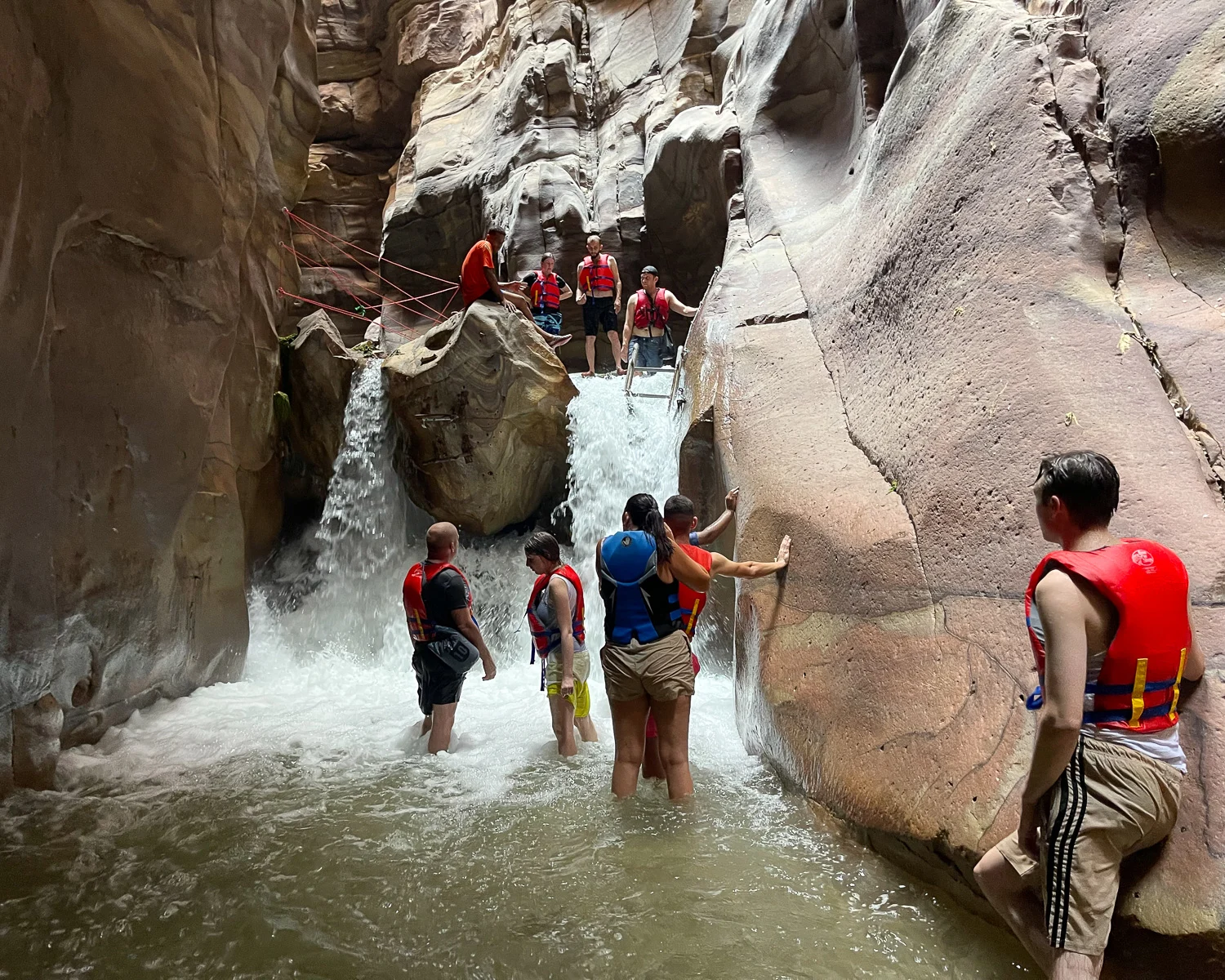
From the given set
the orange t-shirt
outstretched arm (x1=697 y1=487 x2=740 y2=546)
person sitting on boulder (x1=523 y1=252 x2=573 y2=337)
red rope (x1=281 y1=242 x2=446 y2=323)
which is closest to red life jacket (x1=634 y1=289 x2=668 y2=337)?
person sitting on boulder (x1=523 y1=252 x2=573 y2=337)

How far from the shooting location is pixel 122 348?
5.25 meters

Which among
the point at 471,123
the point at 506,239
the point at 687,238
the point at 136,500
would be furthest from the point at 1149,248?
the point at 471,123

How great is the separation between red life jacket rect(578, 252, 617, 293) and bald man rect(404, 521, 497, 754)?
20.3 feet

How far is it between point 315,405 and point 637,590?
20.9ft

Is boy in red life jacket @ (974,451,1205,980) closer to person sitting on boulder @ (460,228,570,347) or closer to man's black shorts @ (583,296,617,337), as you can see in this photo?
person sitting on boulder @ (460,228,570,347)

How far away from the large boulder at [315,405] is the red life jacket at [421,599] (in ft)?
15.9

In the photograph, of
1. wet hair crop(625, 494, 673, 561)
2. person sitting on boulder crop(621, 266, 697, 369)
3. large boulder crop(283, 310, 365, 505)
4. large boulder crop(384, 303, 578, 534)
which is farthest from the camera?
person sitting on boulder crop(621, 266, 697, 369)

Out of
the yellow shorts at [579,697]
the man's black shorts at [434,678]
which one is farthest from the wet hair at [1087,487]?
the man's black shorts at [434,678]

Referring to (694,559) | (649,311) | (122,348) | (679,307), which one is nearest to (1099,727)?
(694,559)

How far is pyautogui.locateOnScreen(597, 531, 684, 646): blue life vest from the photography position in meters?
3.58

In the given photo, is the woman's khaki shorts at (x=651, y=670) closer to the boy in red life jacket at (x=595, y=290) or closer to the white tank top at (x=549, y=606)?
the white tank top at (x=549, y=606)

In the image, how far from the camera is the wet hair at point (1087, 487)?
2.13 metres

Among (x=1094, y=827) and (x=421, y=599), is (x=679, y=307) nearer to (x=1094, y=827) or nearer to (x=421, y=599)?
(x=421, y=599)

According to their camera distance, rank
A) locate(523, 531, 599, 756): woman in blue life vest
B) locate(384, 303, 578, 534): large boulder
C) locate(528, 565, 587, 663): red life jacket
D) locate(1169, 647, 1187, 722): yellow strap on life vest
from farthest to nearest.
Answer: locate(384, 303, 578, 534): large boulder, locate(528, 565, 587, 663): red life jacket, locate(523, 531, 599, 756): woman in blue life vest, locate(1169, 647, 1187, 722): yellow strap on life vest
